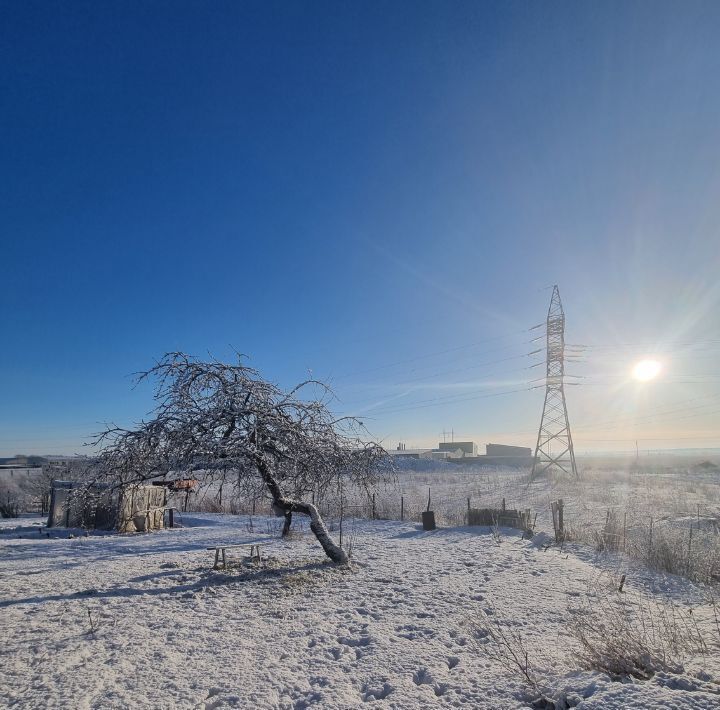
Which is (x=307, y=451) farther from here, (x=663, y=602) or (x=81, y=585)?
(x=663, y=602)

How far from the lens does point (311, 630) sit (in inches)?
255

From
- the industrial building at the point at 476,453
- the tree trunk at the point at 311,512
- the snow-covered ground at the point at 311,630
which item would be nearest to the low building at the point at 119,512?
the snow-covered ground at the point at 311,630

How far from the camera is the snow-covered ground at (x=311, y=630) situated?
14.9ft

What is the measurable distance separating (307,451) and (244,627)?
3.69 m

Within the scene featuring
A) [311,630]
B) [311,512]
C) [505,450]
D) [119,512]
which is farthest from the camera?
[505,450]

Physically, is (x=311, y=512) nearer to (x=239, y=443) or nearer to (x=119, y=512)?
(x=239, y=443)

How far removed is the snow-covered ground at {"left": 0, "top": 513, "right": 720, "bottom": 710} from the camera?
455cm

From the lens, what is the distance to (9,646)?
586cm

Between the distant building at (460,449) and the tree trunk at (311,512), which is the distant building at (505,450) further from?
the tree trunk at (311,512)

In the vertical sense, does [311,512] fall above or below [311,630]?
above

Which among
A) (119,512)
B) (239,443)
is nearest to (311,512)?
(239,443)

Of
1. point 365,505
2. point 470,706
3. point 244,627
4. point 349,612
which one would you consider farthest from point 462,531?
point 470,706

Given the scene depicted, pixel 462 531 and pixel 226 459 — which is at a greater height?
pixel 226 459

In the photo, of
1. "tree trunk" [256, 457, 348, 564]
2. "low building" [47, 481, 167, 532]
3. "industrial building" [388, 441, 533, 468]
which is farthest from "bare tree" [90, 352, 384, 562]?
"industrial building" [388, 441, 533, 468]
